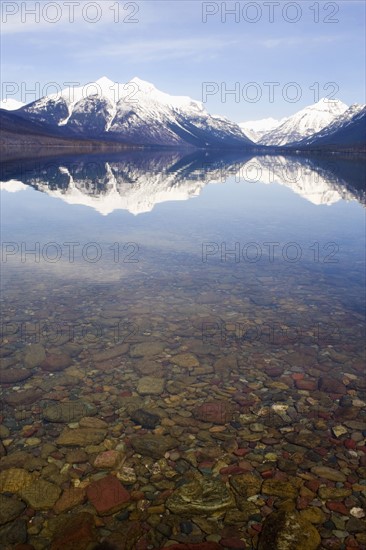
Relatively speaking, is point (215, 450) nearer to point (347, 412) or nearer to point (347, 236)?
point (347, 412)

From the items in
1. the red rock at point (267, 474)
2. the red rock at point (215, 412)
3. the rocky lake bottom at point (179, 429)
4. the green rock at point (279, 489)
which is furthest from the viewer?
the red rock at point (215, 412)

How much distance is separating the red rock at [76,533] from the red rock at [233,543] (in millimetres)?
2406

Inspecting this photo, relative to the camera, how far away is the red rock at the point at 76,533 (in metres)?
7.82

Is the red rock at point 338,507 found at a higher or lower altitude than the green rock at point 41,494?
lower

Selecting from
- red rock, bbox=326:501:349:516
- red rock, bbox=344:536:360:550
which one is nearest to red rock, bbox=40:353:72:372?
red rock, bbox=326:501:349:516

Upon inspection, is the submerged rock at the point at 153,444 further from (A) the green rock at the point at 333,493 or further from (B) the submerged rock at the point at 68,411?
(A) the green rock at the point at 333,493

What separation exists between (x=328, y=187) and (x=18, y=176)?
195 ft

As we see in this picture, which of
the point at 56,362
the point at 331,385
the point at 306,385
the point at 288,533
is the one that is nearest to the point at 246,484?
the point at 288,533

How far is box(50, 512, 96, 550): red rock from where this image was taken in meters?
7.82

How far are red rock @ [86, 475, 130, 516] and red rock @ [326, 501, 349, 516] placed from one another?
4.13 m

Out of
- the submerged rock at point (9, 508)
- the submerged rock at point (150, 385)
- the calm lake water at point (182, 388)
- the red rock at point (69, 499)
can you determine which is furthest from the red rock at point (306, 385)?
the submerged rock at point (9, 508)

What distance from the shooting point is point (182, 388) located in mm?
13492

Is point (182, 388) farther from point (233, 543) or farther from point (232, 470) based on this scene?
point (233, 543)

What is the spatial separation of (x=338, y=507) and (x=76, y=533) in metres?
5.18
